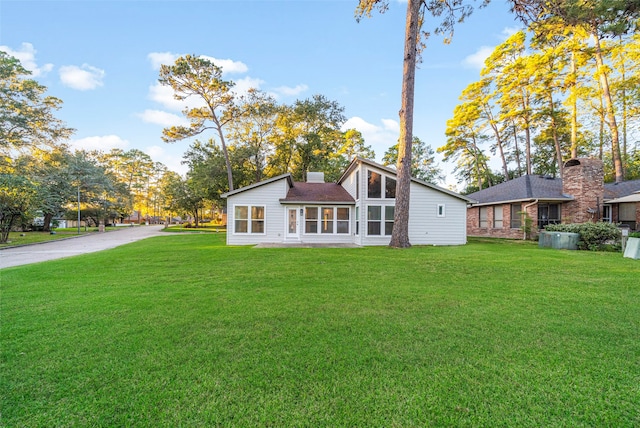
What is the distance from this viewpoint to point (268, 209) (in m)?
13.7

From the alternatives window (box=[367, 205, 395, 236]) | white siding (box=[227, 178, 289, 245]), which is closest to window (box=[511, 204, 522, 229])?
window (box=[367, 205, 395, 236])

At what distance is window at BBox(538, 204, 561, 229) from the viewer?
50.1 feet

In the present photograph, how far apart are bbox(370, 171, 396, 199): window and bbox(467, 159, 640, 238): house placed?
27.3 ft

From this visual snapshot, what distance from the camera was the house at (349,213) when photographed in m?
12.9

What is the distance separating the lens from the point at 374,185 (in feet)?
42.4

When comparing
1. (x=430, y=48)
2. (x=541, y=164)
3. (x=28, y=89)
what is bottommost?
(x=541, y=164)

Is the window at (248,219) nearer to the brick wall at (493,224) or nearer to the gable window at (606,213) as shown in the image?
the brick wall at (493,224)

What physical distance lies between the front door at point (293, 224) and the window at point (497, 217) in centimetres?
1362

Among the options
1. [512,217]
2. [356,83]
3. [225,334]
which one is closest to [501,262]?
[225,334]

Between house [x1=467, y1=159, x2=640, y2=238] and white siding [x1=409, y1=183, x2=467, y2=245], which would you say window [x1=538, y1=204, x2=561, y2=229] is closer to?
house [x1=467, y1=159, x2=640, y2=238]

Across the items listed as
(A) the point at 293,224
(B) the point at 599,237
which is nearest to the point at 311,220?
(A) the point at 293,224

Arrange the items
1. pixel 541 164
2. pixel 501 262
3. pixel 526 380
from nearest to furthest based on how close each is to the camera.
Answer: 1. pixel 526 380
2. pixel 501 262
3. pixel 541 164

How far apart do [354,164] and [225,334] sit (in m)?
11.7

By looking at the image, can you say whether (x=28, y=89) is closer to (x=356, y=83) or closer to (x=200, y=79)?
(x=200, y=79)
